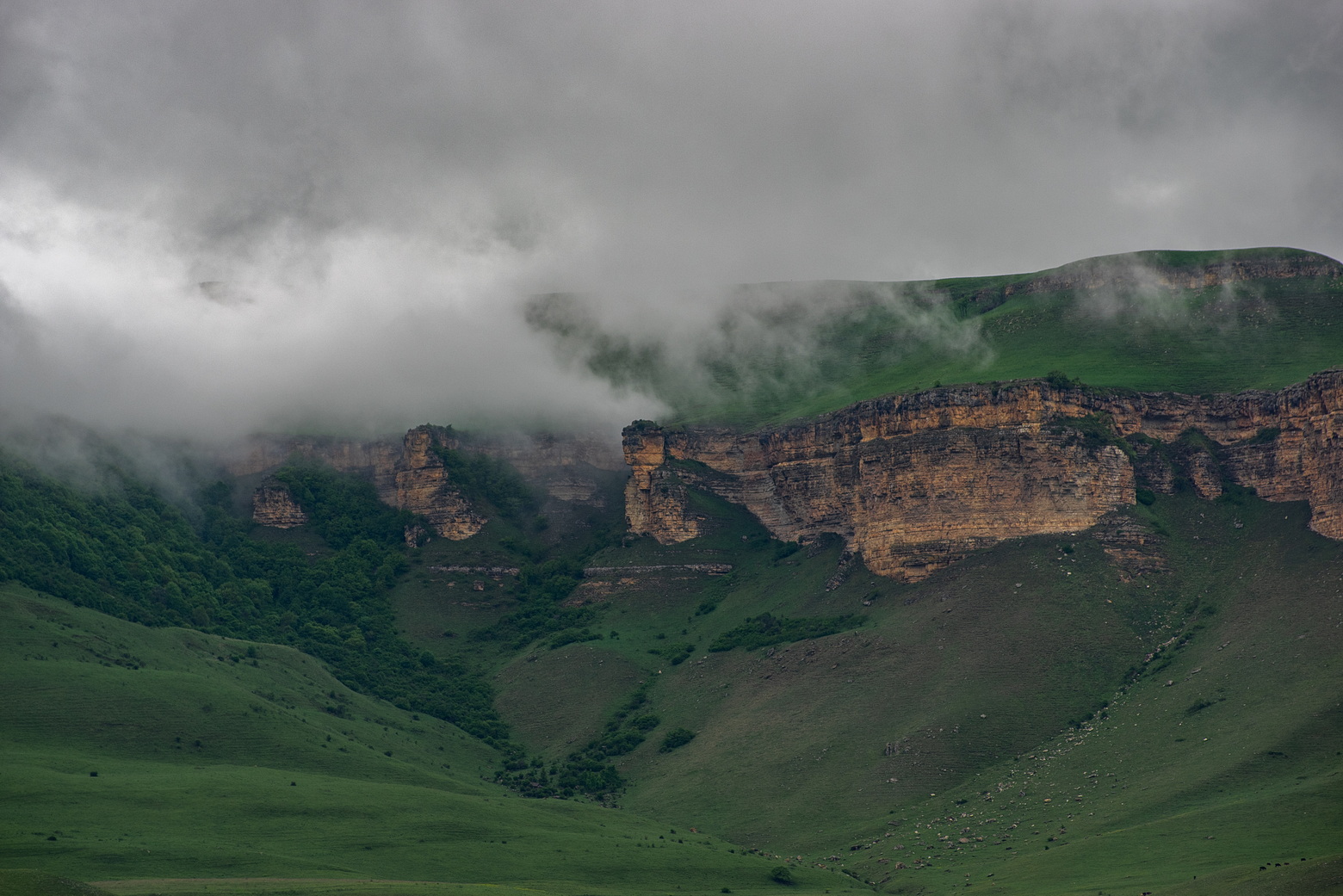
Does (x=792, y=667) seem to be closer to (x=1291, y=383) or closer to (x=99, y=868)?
(x=1291, y=383)

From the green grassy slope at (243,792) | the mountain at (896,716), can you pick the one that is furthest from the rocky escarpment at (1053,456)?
the green grassy slope at (243,792)

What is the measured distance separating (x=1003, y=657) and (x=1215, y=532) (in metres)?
35.1

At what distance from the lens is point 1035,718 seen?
15325cm

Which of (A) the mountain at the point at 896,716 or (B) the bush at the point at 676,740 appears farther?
(B) the bush at the point at 676,740

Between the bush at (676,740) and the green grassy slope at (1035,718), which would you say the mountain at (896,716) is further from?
the bush at (676,740)

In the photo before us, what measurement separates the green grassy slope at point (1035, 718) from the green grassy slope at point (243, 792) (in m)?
12.0

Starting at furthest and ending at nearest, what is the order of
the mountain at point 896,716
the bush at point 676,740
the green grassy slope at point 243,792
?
the bush at point 676,740 < the mountain at point 896,716 < the green grassy slope at point 243,792

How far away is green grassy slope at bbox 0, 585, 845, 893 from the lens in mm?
121188

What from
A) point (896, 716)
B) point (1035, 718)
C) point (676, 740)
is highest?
point (896, 716)

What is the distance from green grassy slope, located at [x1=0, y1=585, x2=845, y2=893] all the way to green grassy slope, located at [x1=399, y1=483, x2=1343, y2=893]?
12027 millimetres

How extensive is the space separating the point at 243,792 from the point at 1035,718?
7786 cm

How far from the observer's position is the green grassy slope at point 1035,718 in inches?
4867

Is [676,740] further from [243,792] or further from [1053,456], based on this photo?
[1053,456]

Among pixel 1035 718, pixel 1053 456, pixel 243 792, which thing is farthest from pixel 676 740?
pixel 1053 456
